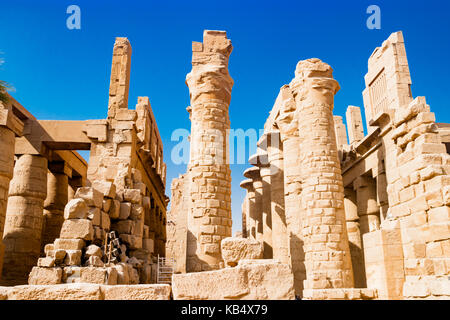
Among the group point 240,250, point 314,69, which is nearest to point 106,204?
point 240,250

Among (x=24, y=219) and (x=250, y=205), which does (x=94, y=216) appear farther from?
(x=250, y=205)

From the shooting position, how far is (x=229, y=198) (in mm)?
11594

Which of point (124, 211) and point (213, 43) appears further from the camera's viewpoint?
point (213, 43)

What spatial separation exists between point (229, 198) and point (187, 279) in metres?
7.26

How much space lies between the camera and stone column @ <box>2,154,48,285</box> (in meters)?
13.5

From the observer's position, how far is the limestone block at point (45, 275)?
7371 millimetres

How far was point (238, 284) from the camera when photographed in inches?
174

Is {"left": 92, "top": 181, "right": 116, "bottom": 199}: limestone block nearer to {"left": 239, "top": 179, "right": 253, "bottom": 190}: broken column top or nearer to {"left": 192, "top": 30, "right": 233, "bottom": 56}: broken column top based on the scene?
{"left": 192, "top": 30, "right": 233, "bottom": 56}: broken column top

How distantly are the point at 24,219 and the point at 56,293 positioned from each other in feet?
36.9

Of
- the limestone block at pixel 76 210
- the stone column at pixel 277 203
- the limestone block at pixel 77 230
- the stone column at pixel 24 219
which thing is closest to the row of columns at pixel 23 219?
the stone column at pixel 24 219

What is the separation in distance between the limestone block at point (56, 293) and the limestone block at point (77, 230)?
394 centimetres

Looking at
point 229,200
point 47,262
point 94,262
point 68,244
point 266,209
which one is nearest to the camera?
point 47,262

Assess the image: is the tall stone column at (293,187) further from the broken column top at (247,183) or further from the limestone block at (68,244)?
the broken column top at (247,183)
